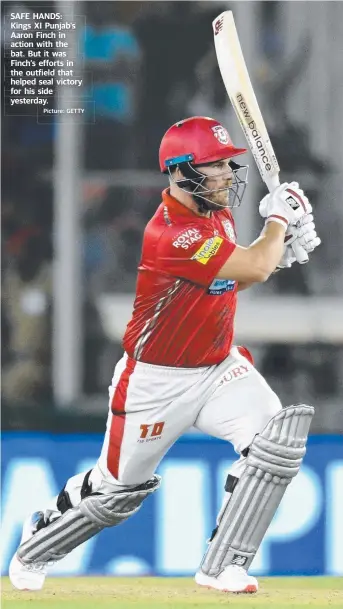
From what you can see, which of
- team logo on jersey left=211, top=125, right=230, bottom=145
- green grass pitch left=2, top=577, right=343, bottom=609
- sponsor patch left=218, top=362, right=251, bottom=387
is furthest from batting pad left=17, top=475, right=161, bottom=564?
team logo on jersey left=211, top=125, right=230, bottom=145

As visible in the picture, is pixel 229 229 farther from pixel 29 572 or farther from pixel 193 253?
pixel 29 572

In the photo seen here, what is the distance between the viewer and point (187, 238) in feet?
15.6

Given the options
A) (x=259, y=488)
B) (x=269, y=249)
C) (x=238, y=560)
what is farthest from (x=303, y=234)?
(x=238, y=560)

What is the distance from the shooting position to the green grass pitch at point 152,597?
4703 millimetres

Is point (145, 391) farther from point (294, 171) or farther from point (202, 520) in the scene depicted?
point (294, 171)

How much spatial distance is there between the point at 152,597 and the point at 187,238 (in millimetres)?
1159

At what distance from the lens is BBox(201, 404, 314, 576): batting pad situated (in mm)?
4797

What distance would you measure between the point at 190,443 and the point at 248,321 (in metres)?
0.72

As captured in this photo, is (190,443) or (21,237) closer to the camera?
(190,443)

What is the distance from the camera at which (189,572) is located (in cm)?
613

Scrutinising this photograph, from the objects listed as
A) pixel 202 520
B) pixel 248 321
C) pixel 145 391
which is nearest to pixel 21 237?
pixel 248 321

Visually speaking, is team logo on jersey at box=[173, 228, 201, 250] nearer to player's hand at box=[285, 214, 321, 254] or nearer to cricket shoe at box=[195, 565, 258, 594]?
player's hand at box=[285, 214, 321, 254]

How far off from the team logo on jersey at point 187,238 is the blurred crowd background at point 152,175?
1.81 m

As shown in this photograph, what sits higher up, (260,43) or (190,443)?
(260,43)
